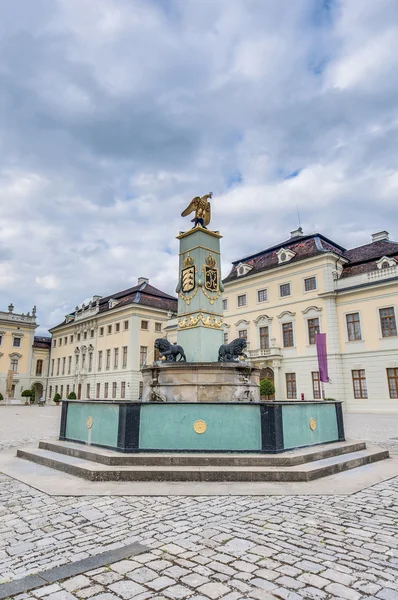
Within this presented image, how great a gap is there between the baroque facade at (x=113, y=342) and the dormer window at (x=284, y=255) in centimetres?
1787

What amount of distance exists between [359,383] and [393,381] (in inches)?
101

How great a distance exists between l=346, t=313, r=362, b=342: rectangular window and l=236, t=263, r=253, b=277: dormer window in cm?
1164

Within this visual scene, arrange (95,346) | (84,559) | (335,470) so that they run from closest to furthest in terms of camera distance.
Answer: (84,559) → (335,470) → (95,346)

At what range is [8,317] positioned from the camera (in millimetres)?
61344

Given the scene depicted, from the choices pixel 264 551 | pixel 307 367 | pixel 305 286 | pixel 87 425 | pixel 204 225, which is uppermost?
pixel 305 286

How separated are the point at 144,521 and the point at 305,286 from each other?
1239 inches

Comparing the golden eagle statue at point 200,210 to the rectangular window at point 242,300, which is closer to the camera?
the golden eagle statue at point 200,210

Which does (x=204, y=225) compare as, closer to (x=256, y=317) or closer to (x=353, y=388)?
(x=353, y=388)

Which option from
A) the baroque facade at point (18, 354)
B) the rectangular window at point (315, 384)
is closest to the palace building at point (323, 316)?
the rectangular window at point (315, 384)

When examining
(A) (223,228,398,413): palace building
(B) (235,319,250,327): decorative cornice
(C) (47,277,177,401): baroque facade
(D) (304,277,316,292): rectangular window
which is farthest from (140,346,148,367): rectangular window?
(D) (304,277,316,292): rectangular window

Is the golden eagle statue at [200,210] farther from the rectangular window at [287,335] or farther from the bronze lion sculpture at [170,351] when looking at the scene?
the rectangular window at [287,335]

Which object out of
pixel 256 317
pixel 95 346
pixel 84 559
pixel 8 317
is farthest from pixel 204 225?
pixel 8 317

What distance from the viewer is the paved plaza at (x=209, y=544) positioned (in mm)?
2928

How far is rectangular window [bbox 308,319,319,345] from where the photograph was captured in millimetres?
32938
